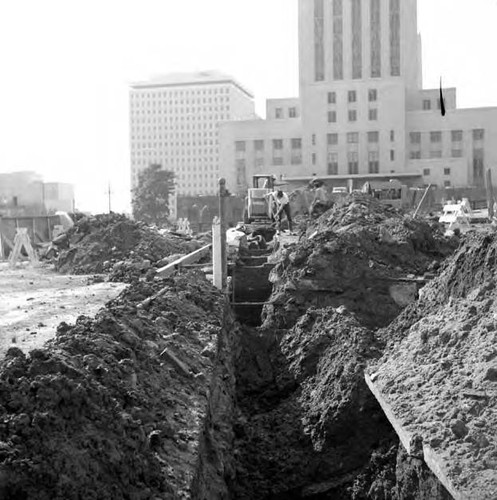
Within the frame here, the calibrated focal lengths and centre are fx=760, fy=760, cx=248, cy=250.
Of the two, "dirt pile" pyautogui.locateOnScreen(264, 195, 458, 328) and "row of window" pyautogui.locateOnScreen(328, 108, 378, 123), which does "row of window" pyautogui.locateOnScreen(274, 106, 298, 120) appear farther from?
"dirt pile" pyautogui.locateOnScreen(264, 195, 458, 328)

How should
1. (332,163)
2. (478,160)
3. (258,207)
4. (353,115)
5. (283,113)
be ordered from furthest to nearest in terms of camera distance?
(283,113), (332,163), (353,115), (478,160), (258,207)

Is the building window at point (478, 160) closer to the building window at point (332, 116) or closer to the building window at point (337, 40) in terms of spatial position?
the building window at point (332, 116)

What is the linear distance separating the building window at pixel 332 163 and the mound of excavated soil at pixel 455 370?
62.7m

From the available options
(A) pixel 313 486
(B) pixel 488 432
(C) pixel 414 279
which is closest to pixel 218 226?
(C) pixel 414 279

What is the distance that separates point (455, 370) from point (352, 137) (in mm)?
65496

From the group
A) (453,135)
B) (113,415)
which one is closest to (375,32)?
(453,135)

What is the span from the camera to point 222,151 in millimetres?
72625

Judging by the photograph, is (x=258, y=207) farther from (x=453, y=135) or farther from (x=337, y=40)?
(x=337, y=40)

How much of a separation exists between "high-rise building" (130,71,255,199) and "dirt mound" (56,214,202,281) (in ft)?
349

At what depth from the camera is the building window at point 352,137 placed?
69562 mm

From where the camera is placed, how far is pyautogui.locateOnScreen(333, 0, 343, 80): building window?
69.4 m

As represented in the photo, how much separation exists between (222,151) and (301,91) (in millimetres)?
9366

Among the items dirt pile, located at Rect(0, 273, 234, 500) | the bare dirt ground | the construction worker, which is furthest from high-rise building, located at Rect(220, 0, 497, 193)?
dirt pile, located at Rect(0, 273, 234, 500)

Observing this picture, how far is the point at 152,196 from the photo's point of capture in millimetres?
71625
